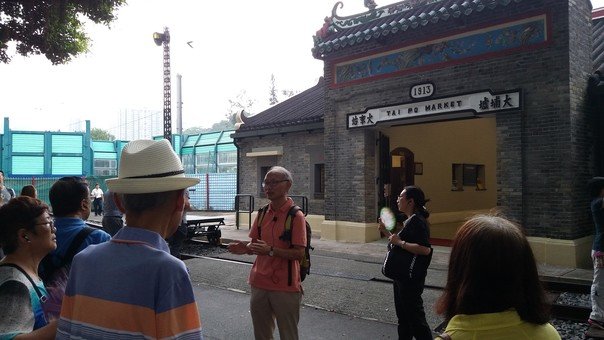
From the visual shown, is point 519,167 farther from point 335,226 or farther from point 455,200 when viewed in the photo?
point 455,200

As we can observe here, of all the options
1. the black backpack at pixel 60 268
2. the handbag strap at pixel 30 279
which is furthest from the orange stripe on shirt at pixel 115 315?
the black backpack at pixel 60 268

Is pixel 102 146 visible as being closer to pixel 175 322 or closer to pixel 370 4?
pixel 370 4

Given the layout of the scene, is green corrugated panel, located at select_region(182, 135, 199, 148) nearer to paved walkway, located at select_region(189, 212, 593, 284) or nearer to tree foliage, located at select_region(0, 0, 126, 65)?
paved walkway, located at select_region(189, 212, 593, 284)

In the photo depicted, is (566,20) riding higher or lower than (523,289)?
higher

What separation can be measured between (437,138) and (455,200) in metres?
2.44

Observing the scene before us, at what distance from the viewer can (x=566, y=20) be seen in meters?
8.40

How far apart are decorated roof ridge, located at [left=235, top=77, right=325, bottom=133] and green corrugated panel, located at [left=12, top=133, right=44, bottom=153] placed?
60.3 feet

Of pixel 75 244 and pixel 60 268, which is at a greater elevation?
pixel 75 244

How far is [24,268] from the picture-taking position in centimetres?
223

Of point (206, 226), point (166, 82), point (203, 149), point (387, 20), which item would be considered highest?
point (166, 82)

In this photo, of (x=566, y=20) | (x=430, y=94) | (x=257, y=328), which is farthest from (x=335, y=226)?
(x=257, y=328)

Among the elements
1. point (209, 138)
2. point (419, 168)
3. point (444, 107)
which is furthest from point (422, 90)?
point (209, 138)

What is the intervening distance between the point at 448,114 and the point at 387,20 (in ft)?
9.81

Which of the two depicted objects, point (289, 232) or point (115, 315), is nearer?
point (115, 315)
